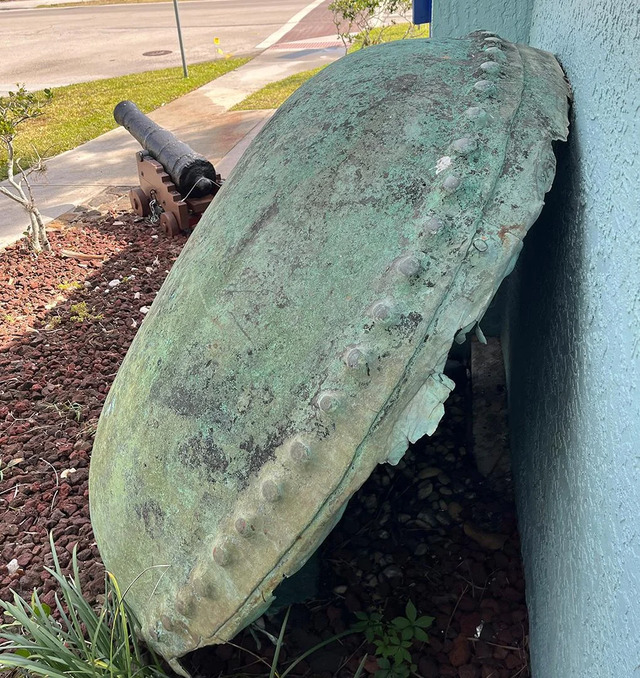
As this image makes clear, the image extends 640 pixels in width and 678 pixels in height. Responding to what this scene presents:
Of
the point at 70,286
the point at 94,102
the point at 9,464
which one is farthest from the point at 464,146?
the point at 94,102

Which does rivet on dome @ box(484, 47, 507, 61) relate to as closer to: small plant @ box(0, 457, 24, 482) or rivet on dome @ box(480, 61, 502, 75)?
rivet on dome @ box(480, 61, 502, 75)

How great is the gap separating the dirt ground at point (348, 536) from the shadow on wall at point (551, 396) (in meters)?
0.14

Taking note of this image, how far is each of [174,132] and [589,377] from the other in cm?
696

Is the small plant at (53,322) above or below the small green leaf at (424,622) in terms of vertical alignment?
below

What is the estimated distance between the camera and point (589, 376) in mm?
1176

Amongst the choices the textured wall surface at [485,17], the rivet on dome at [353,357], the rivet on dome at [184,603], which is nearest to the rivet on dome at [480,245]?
the rivet on dome at [353,357]

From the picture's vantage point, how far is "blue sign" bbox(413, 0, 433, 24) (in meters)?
3.88

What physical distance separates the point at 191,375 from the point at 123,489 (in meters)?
0.34

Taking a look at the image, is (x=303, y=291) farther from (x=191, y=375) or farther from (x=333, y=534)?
(x=333, y=534)

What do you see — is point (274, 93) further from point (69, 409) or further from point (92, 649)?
point (92, 649)

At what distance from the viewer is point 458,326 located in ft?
3.57

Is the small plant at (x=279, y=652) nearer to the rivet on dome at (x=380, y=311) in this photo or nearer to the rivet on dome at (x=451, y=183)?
the rivet on dome at (x=380, y=311)

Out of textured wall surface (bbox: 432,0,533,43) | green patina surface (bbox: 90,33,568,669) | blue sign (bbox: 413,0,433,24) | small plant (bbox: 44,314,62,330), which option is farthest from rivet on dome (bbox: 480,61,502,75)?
small plant (bbox: 44,314,62,330)

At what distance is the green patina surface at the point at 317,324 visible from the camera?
110 cm
